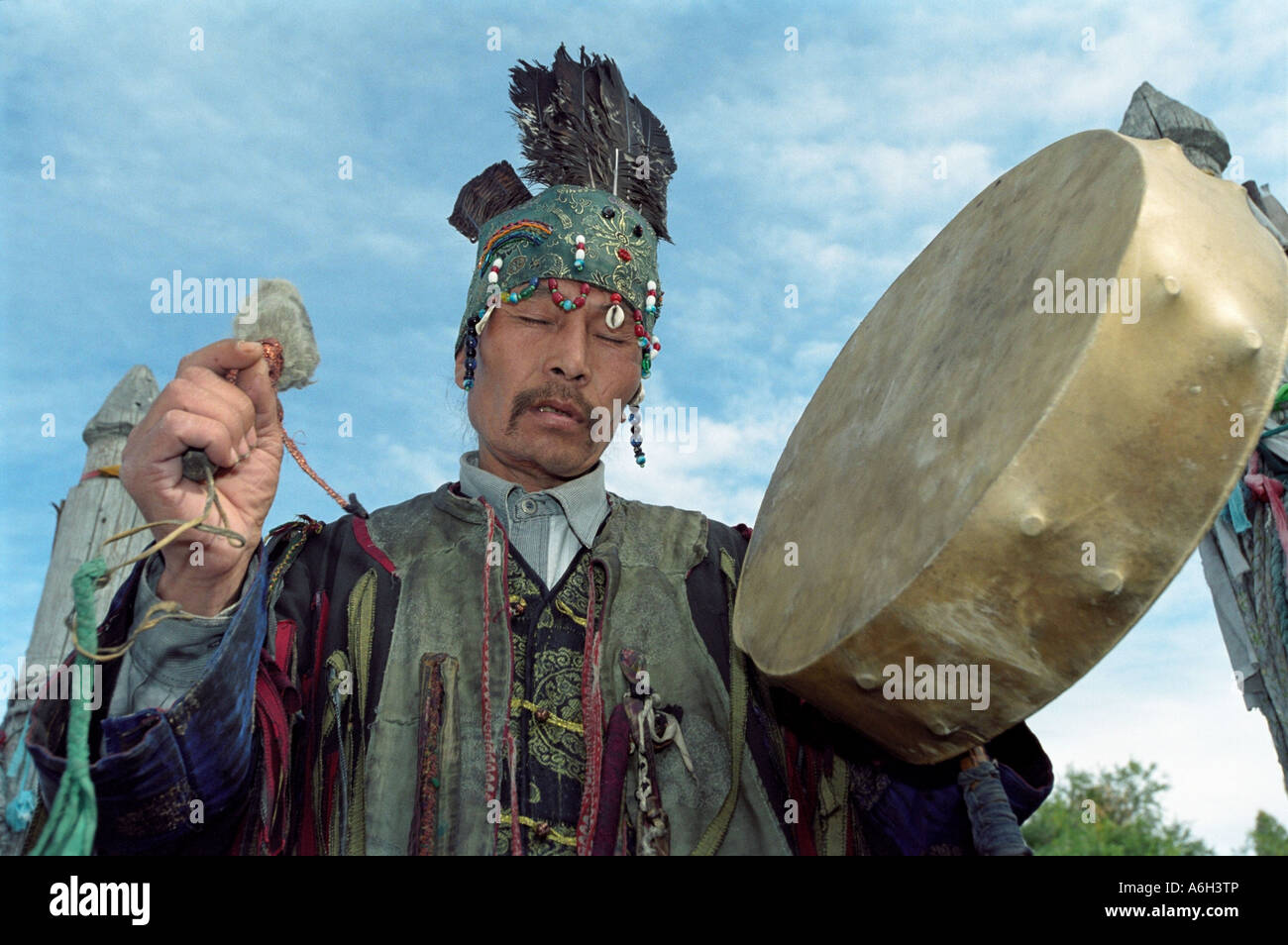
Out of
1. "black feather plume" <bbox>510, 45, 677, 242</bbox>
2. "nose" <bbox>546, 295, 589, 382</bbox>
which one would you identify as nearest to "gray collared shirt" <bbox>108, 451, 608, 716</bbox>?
"nose" <bbox>546, 295, 589, 382</bbox>

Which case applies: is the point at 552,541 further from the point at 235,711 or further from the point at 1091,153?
the point at 1091,153

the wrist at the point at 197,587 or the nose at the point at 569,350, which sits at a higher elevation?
the nose at the point at 569,350

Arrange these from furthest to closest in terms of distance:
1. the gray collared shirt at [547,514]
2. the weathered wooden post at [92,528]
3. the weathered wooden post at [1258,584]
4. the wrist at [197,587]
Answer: the weathered wooden post at [92,528], the gray collared shirt at [547,514], the weathered wooden post at [1258,584], the wrist at [197,587]

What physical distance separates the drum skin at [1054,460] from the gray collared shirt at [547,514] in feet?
2.98

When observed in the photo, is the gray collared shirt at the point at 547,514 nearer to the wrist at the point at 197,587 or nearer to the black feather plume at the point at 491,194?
the wrist at the point at 197,587

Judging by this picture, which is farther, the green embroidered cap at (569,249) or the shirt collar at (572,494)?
the green embroidered cap at (569,249)

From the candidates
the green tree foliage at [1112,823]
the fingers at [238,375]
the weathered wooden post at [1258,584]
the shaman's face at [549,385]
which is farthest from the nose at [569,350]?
the green tree foliage at [1112,823]

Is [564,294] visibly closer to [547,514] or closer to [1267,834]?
[547,514]

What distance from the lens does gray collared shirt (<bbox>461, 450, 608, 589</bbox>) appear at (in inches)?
110

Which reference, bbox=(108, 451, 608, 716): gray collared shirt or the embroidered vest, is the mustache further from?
the embroidered vest

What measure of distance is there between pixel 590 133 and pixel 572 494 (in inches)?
53.2

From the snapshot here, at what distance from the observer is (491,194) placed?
3.53 metres

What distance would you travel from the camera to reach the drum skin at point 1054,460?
1.52 metres
